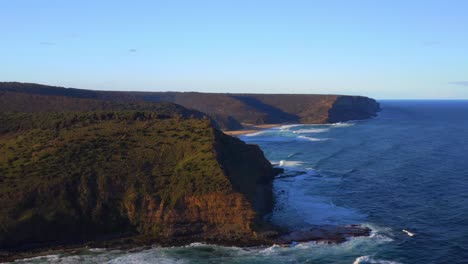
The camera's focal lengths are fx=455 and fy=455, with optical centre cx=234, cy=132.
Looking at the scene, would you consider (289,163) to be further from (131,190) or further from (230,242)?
(230,242)

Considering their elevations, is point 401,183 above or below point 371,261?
above

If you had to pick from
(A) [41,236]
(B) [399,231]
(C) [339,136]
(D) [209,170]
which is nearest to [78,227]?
(A) [41,236]

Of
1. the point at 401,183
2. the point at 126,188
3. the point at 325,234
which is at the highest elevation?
the point at 126,188

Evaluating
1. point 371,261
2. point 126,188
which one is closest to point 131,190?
point 126,188

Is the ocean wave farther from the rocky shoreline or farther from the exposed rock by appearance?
the rocky shoreline

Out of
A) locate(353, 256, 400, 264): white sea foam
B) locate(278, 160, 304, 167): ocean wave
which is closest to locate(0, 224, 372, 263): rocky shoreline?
locate(353, 256, 400, 264): white sea foam

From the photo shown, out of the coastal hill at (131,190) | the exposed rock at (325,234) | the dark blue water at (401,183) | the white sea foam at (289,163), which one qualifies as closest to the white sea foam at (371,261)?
the dark blue water at (401,183)

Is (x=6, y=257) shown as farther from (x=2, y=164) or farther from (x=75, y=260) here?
(x=2, y=164)

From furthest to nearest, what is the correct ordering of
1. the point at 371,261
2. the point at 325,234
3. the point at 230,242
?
the point at 325,234 → the point at 230,242 → the point at 371,261
